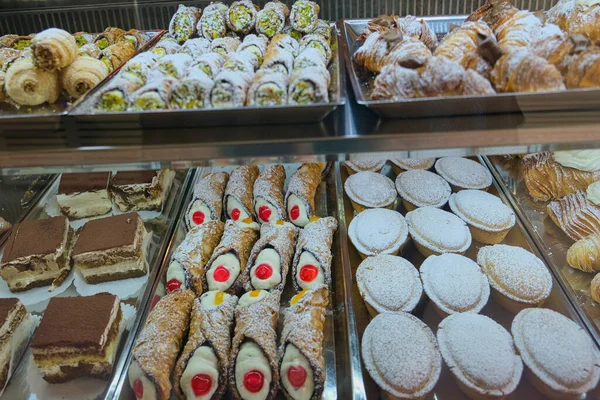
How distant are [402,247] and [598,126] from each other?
3.37 ft

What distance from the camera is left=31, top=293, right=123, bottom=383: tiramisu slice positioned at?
176 cm

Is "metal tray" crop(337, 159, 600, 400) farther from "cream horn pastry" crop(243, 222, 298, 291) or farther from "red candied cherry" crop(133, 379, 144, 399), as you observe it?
"red candied cherry" crop(133, 379, 144, 399)

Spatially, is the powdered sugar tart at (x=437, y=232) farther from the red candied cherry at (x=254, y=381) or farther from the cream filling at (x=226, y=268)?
the red candied cherry at (x=254, y=381)

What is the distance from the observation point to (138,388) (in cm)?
165

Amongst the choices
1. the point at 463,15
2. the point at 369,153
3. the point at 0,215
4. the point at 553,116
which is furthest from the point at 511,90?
the point at 0,215

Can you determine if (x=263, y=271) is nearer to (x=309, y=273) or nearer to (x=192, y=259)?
(x=309, y=273)

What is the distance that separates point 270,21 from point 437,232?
1.20 m

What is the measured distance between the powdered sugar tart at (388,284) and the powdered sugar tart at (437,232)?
5.9 inches

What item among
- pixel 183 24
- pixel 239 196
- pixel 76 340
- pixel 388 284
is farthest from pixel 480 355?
pixel 183 24

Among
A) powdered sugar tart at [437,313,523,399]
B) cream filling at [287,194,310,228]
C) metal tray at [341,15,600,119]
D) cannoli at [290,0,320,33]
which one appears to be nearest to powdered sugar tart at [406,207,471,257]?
powdered sugar tart at [437,313,523,399]

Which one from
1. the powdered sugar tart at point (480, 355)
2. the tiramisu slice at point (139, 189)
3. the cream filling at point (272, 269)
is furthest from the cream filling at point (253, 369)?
the tiramisu slice at point (139, 189)

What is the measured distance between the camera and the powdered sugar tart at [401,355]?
158cm

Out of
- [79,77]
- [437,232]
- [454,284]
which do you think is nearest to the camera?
[79,77]

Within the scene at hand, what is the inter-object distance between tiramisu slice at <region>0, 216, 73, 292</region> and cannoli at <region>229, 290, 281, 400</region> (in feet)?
3.20
